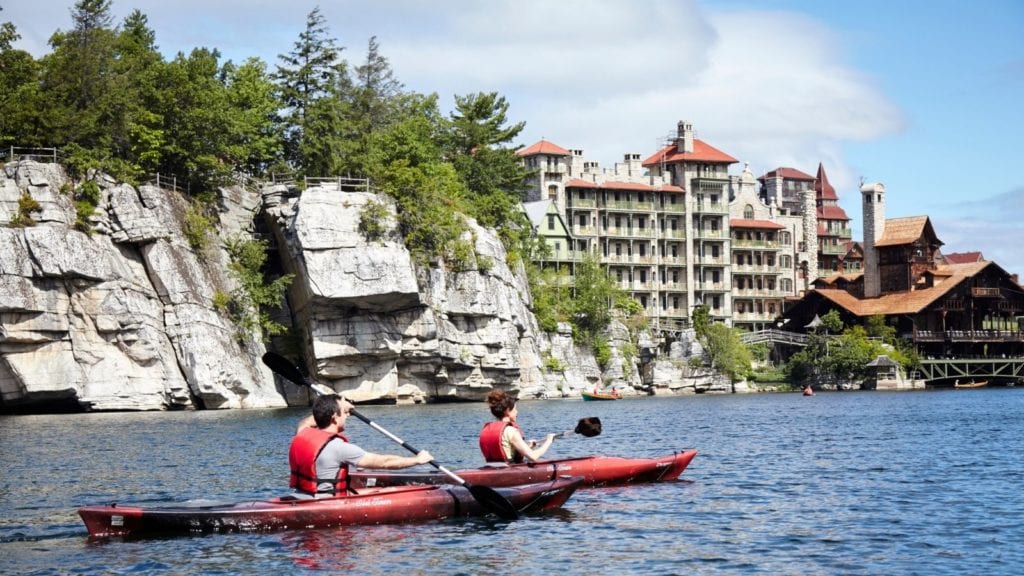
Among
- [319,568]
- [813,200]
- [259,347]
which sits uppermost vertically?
[813,200]

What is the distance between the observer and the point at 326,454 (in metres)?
20.7

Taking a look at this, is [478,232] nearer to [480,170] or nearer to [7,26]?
[480,170]

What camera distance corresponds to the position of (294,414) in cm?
6022

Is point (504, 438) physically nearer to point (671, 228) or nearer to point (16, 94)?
point (16, 94)

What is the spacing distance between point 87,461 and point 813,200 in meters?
115

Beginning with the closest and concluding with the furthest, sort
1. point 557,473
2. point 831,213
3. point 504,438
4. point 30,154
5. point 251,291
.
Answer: point 504,438, point 557,473, point 30,154, point 251,291, point 831,213

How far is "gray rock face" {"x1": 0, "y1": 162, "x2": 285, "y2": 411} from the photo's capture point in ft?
195

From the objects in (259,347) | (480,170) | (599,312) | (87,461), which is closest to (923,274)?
(599,312)

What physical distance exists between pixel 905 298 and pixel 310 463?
100808 mm

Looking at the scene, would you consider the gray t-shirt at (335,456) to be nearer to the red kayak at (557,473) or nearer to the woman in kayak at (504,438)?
the red kayak at (557,473)

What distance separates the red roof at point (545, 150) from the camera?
117 meters

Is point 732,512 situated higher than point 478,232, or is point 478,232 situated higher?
point 478,232

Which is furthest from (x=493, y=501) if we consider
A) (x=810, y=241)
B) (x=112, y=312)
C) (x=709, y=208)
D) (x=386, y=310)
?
(x=810, y=241)

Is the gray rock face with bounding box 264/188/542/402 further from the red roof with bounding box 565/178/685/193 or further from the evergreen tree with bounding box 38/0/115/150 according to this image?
the red roof with bounding box 565/178/685/193
